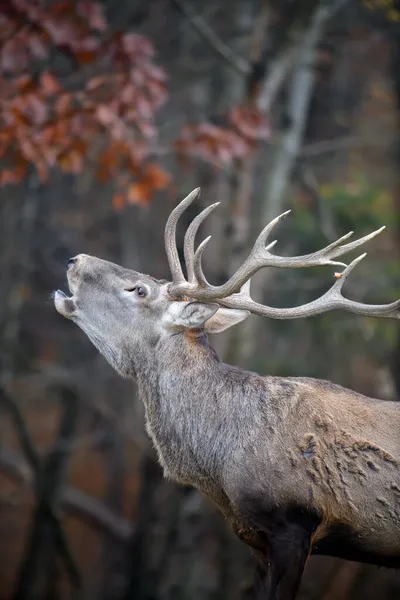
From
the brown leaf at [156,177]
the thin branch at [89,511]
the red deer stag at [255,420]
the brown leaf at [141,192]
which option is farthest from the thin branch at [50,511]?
the red deer stag at [255,420]

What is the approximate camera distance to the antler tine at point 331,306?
199 inches

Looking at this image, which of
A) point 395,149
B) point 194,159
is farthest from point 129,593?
point 395,149

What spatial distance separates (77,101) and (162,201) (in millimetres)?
6565

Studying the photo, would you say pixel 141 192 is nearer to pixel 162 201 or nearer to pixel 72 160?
pixel 72 160

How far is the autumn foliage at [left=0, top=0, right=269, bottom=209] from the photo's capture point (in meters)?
7.43

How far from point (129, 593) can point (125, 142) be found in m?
5.33

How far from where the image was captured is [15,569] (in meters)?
14.6

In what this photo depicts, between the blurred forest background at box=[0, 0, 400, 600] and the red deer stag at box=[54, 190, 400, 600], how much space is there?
2.40 m

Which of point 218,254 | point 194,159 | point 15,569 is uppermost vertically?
point 194,159

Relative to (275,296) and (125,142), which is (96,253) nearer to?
(275,296)

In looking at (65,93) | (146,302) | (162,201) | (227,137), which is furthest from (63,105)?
(162,201)

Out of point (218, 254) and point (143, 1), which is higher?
point (143, 1)

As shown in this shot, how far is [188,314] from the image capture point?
539cm

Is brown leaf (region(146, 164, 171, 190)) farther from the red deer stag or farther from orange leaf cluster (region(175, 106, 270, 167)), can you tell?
the red deer stag
